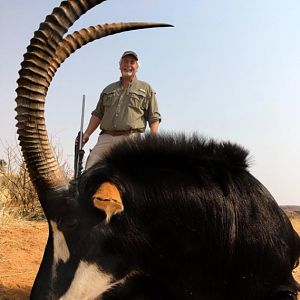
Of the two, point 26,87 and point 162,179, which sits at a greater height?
point 26,87

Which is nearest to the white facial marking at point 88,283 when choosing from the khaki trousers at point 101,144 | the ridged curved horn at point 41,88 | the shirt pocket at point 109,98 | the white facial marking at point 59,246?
the white facial marking at point 59,246

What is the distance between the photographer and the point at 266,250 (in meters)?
3.41

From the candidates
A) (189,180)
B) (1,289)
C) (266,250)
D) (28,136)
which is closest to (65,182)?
(28,136)

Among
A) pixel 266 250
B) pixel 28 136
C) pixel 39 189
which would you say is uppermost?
pixel 28 136

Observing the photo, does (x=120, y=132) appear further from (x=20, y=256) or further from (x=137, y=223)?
(x=137, y=223)

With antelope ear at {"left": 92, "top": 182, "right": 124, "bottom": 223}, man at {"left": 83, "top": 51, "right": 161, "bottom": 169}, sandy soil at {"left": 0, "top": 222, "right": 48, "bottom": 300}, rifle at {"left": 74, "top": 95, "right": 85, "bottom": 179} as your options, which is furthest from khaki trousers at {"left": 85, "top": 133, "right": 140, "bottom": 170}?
antelope ear at {"left": 92, "top": 182, "right": 124, "bottom": 223}

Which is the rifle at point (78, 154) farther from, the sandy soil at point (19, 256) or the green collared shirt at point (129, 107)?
the sandy soil at point (19, 256)

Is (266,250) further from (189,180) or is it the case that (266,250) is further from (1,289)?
(1,289)

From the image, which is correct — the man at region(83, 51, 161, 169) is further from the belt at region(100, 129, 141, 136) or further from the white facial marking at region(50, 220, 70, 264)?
the white facial marking at region(50, 220, 70, 264)

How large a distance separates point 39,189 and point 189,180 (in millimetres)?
1152

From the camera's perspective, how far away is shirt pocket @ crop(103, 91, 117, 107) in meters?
6.44

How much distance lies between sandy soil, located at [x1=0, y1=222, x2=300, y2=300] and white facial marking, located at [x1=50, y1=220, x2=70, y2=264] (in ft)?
7.80

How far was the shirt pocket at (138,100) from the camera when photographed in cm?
629

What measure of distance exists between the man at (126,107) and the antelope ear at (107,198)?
→ 308 centimetres
